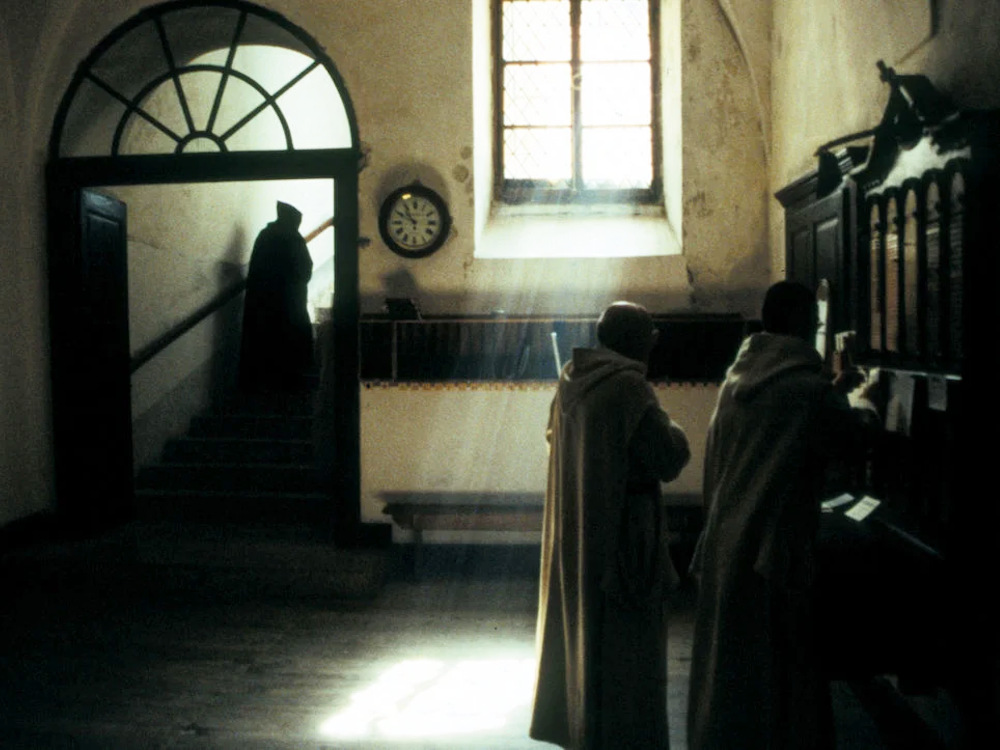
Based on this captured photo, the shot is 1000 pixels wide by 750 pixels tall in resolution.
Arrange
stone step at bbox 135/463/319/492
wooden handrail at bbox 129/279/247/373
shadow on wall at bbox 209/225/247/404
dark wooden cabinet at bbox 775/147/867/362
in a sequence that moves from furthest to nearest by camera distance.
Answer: shadow on wall at bbox 209/225/247/404
wooden handrail at bbox 129/279/247/373
stone step at bbox 135/463/319/492
dark wooden cabinet at bbox 775/147/867/362

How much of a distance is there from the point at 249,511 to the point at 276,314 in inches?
56.8

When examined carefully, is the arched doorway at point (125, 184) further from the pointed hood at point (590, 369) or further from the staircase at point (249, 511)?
the pointed hood at point (590, 369)

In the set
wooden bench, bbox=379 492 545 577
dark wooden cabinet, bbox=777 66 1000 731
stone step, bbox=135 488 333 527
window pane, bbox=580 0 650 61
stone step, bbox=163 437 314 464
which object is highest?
window pane, bbox=580 0 650 61

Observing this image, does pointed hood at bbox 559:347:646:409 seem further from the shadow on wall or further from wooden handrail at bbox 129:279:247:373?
the shadow on wall

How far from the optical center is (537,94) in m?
5.71

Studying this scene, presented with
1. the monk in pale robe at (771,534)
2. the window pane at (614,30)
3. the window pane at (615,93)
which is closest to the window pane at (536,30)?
the window pane at (614,30)

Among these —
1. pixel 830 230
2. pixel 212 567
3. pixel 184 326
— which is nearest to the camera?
pixel 830 230

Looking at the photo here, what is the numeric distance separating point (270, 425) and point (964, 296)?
18.5ft

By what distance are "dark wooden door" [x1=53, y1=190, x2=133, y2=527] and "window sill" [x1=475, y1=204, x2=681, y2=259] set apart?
2603mm

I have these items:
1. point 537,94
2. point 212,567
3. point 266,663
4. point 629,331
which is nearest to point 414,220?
point 537,94

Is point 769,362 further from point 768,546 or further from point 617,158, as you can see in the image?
point 617,158

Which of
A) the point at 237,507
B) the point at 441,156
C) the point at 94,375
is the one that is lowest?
the point at 237,507

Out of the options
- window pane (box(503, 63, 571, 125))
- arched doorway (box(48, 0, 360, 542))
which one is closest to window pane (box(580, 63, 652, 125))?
window pane (box(503, 63, 571, 125))

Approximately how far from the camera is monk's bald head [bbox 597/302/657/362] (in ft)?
8.11
